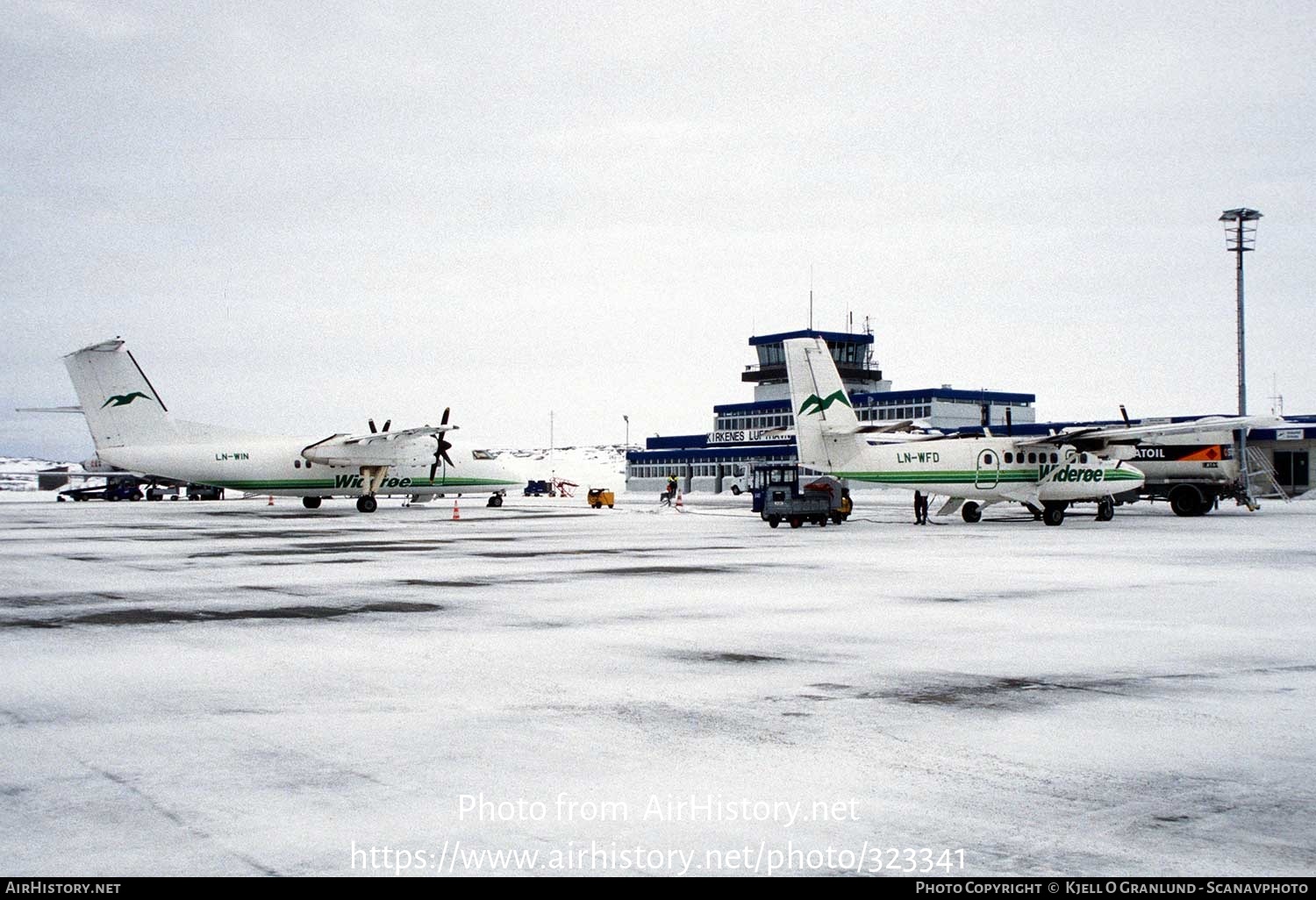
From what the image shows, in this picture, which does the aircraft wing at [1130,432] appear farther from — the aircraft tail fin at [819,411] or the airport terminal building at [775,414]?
the airport terminal building at [775,414]

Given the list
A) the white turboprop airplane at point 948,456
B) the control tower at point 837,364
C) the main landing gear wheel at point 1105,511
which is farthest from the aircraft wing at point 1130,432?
→ the control tower at point 837,364

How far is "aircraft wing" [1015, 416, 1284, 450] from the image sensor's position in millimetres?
40875

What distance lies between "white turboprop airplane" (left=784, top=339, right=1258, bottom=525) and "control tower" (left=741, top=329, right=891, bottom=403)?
63.9 metres

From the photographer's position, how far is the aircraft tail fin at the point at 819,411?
4209cm

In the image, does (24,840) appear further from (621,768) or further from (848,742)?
(848,742)

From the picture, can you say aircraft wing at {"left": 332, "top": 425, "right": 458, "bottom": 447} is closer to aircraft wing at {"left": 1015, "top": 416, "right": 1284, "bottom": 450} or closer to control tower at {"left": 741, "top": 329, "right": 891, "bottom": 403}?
aircraft wing at {"left": 1015, "top": 416, "right": 1284, "bottom": 450}

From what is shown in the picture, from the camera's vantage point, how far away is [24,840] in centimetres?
571

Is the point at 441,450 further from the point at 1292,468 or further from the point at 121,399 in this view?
the point at 1292,468

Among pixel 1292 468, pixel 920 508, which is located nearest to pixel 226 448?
pixel 920 508

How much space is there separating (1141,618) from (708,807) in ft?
34.5

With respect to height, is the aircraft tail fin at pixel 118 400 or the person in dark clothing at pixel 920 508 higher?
the aircraft tail fin at pixel 118 400

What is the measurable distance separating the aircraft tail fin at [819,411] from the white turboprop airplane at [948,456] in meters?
0.03

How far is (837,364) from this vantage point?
108 metres

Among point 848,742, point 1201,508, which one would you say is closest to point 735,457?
point 1201,508
